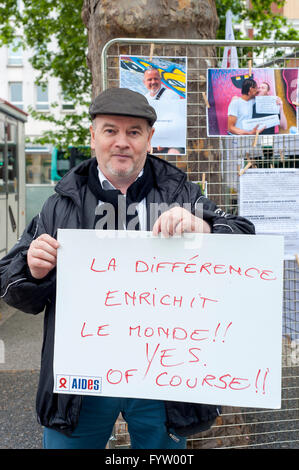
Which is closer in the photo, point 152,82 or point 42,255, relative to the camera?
point 42,255

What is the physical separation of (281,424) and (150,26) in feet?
9.13

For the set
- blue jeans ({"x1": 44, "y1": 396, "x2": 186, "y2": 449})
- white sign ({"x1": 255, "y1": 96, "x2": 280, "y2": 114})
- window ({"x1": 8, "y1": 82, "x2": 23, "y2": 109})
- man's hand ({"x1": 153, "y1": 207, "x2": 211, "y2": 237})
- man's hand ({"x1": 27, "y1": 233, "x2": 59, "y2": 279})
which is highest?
window ({"x1": 8, "y1": 82, "x2": 23, "y2": 109})

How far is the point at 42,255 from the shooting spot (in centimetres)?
177

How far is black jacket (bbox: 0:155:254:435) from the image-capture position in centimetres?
184

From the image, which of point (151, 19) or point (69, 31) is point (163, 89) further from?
point (69, 31)

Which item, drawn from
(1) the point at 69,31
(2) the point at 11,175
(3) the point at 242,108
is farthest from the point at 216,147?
(1) the point at 69,31

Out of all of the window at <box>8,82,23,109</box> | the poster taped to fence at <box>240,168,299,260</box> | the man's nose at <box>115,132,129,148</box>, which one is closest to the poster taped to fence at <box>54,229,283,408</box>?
the man's nose at <box>115,132,129,148</box>

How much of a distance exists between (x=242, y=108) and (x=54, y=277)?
4.35 feet

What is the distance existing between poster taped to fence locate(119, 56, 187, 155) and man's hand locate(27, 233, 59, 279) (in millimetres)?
1010

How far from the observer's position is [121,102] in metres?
1.86

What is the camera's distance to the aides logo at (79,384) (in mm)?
1828

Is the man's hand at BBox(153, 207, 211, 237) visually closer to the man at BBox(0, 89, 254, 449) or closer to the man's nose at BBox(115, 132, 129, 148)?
the man at BBox(0, 89, 254, 449)

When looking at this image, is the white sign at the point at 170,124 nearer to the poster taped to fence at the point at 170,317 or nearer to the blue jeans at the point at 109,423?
the poster taped to fence at the point at 170,317

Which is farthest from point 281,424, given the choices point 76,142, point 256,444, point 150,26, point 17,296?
point 76,142
